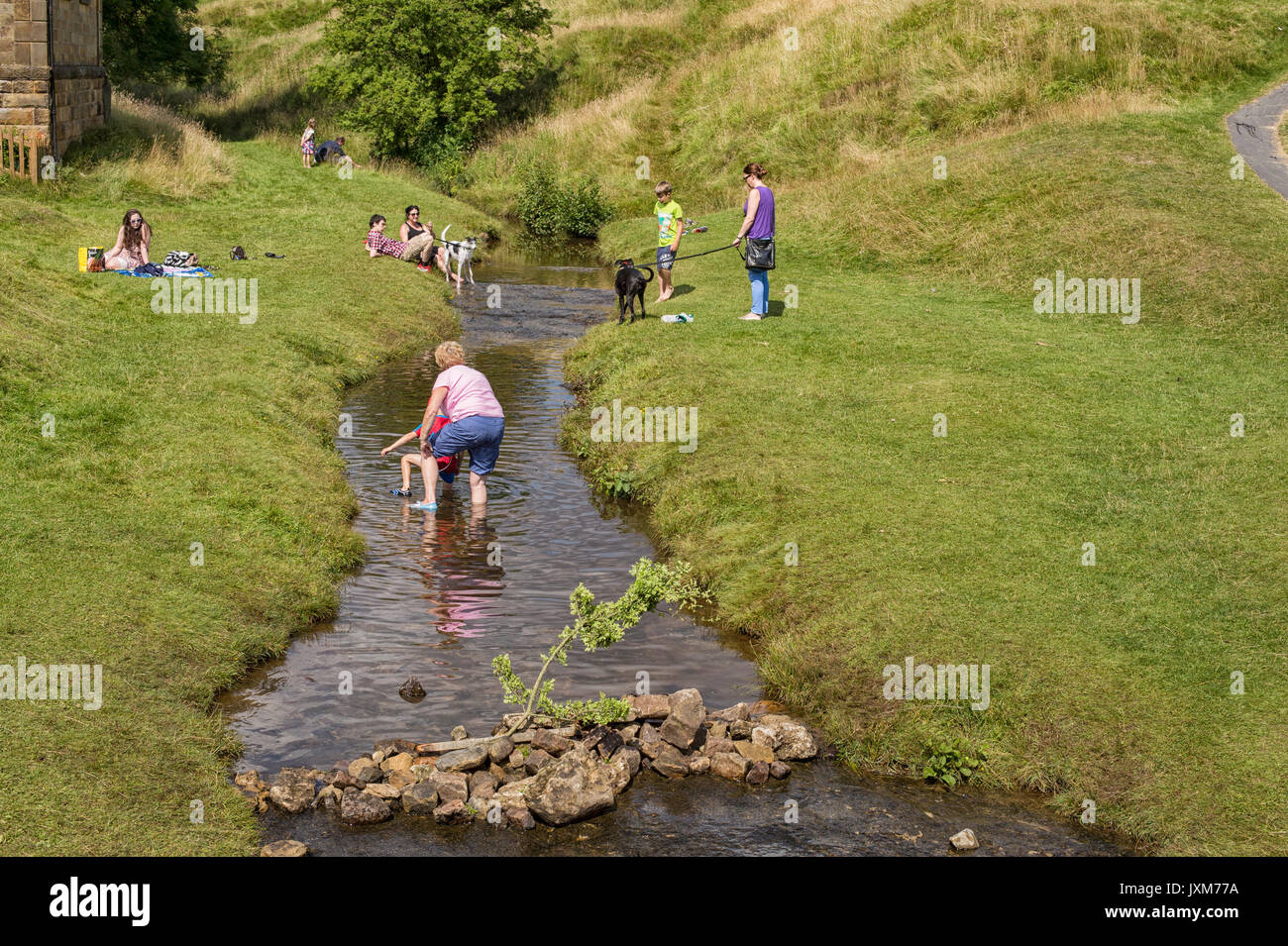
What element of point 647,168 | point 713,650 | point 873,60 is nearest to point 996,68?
point 873,60

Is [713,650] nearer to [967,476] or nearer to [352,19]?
[967,476]

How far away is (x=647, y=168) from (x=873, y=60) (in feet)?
28.9

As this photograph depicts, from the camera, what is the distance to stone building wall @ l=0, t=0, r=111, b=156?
2881cm

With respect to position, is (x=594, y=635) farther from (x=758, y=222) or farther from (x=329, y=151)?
(x=329, y=151)

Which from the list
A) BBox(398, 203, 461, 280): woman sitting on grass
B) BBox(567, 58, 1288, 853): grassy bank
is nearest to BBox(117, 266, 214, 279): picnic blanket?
BBox(398, 203, 461, 280): woman sitting on grass

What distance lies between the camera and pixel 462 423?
15.1m

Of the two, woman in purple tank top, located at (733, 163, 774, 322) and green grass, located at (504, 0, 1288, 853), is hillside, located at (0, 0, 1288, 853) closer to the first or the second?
green grass, located at (504, 0, 1288, 853)

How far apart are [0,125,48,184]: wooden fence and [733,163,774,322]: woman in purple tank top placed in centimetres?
1765

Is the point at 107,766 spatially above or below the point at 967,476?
below

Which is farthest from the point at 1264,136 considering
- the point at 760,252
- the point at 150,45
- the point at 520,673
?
the point at 150,45

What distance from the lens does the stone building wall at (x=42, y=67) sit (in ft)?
94.5

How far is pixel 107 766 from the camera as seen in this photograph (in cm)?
850

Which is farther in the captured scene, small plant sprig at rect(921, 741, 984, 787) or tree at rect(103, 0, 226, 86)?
tree at rect(103, 0, 226, 86)

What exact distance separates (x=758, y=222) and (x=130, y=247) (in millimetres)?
12001
